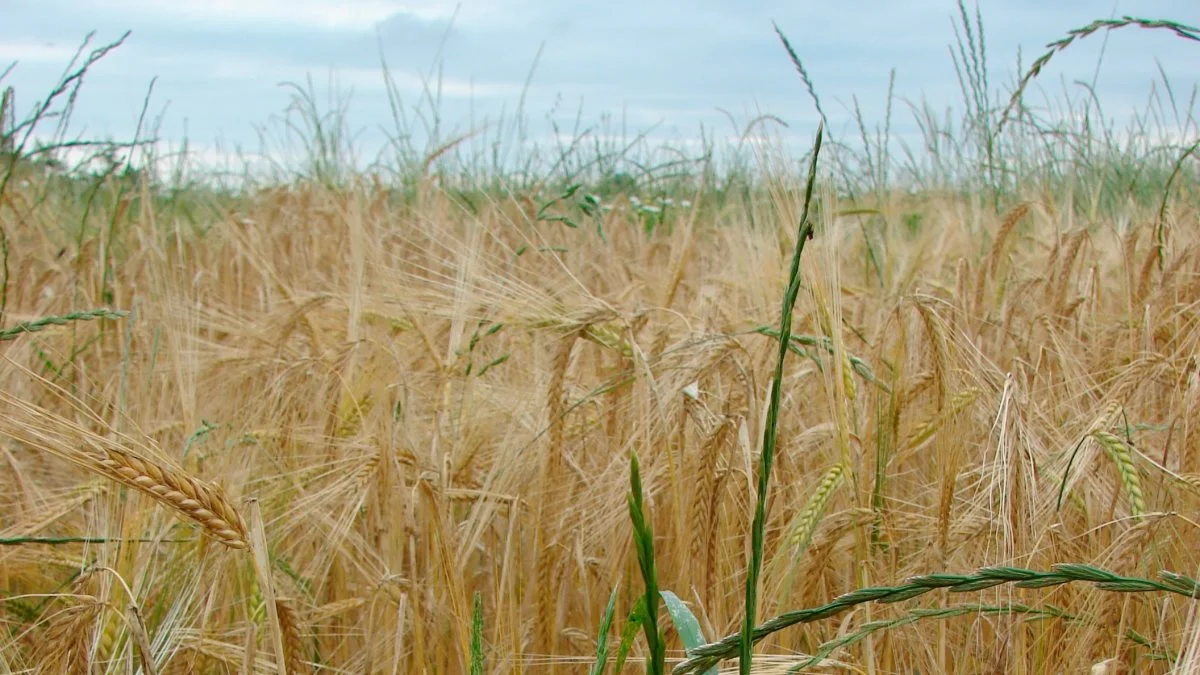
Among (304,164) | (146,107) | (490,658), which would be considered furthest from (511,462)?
(304,164)

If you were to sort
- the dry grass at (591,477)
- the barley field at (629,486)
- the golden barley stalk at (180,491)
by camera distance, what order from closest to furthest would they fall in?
the golden barley stalk at (180,491), the barley field at (629,486), the dry grass at (591,477)

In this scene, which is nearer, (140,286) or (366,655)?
(366,655)

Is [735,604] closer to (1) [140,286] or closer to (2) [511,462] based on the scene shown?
(2) [511,462]

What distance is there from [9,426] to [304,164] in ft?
19.1

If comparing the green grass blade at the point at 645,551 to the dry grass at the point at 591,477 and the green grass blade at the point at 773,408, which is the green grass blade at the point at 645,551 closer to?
the green grass blade at the point at 773,408

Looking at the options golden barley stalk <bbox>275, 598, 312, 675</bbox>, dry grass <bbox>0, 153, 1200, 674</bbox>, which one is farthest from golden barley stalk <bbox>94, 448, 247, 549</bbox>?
golden barley stalk <bbox>275, 598, 312, 675</bbox>

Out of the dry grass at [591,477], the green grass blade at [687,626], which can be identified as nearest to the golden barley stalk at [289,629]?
the dry grass at [591,477]

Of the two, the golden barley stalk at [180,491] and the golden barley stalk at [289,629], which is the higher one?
the golden barley stalk at [180,491]

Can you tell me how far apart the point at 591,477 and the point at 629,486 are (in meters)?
0.23

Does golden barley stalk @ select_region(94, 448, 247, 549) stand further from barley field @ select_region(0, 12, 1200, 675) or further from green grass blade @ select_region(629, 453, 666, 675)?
green grass blade @ select_region(629, 453, 666, 675)

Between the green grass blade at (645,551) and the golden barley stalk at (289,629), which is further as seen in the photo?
the golden barley stalk at (289,629)

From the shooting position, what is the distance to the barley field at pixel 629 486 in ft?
3.06

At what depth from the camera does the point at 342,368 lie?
1.77 meters

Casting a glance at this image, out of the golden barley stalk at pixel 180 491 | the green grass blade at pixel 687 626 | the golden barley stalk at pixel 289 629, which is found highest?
the golden barley stalk at pixel 180 491
